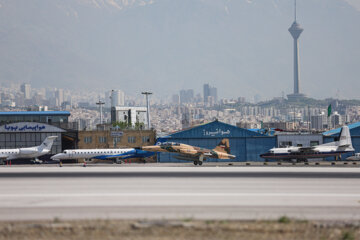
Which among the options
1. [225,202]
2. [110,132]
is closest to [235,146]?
[110,132]

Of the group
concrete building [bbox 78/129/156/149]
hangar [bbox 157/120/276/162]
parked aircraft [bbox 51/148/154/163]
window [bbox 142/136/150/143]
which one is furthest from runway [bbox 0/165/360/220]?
concrete building [bbox 78/129/156/149]

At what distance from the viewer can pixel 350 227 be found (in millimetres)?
25234

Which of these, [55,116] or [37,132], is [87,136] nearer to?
[37,132]

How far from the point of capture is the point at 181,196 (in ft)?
115

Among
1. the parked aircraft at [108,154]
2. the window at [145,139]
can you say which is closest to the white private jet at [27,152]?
the parked aircraft at [108,154]

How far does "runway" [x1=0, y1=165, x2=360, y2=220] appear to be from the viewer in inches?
1121

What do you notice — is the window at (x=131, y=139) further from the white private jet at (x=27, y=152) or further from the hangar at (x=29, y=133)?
the white private jet at (x=27, y=152)

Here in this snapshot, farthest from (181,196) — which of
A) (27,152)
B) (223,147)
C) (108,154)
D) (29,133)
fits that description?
(29,133)

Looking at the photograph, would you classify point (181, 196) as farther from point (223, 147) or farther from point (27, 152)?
point (27, 152)

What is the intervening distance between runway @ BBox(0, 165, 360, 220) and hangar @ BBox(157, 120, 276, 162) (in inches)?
1616

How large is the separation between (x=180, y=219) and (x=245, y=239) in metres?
4.60


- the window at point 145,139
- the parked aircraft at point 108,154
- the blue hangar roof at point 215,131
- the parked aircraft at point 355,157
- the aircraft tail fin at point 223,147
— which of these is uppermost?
the blue hangar roof at point 215,131

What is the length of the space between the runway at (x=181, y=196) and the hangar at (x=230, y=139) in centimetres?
4105

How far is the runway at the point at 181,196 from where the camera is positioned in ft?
93.4
